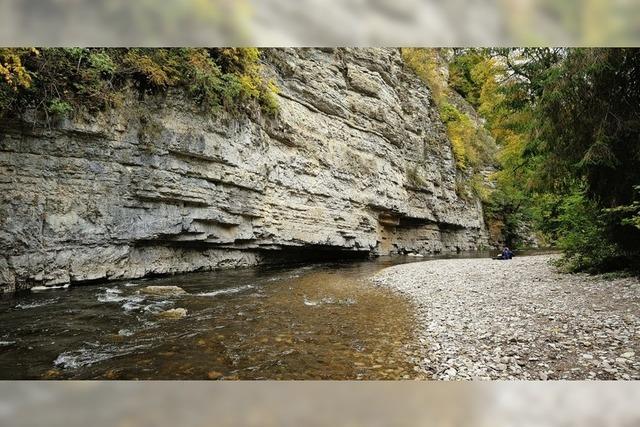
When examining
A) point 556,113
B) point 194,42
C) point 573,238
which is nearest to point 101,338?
point 194,42

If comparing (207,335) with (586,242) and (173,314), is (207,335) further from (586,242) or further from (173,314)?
(586,242)

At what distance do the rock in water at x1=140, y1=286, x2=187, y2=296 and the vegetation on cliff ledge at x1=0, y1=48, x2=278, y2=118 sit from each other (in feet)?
14.7

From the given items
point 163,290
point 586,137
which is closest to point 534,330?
point 586,137

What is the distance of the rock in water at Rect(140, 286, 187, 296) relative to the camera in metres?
8.12

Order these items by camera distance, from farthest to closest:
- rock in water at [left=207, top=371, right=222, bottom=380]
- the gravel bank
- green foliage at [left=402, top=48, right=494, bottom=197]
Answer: green foliage at [left=402, top=48, right=494, bottom=197] → rock in water at [left=207, top=371, right=222, bottom=380] → the gravel bank

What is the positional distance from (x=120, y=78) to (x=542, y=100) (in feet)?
32.6

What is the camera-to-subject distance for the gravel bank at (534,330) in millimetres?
3838

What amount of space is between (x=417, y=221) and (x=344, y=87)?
9.62 m

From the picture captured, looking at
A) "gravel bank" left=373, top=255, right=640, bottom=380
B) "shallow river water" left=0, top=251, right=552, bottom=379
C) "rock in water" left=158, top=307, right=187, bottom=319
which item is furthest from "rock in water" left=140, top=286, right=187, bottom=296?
"gravel bank" left=373, top=255, right=640, bottom=380

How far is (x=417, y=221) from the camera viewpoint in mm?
23078

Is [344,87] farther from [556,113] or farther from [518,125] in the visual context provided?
[556,113]

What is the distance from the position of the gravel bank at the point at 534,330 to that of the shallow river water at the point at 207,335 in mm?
471

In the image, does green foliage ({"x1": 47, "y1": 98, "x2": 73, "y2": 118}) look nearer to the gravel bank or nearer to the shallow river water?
the shallow river water

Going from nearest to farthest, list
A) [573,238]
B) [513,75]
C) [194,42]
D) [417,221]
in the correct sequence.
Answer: [194,42] < [573,238] < [513,75] < [417,221]
